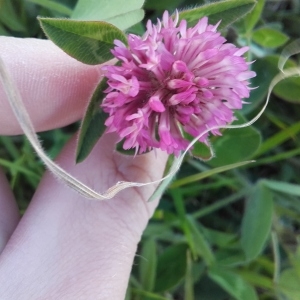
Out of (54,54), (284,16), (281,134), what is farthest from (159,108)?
(284,16)

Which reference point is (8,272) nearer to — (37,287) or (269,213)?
(37,287)

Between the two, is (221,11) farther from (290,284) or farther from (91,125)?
(290,284)

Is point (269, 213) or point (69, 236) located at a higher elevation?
point (69, 236)

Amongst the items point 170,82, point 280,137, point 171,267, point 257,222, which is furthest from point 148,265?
point 170,82

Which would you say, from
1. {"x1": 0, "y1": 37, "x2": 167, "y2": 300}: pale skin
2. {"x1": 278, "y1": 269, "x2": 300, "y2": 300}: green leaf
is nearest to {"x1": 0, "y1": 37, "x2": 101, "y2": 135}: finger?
{"x1": 0, "y1": 37, "x2": 167, "y2": 300}: pale skin

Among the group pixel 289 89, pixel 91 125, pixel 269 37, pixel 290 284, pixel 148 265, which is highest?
pixel 91 125

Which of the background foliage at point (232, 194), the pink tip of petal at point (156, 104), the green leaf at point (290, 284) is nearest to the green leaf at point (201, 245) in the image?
the background foliage at point (232, 194)

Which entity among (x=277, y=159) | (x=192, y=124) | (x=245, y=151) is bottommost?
(x=277, y=159)

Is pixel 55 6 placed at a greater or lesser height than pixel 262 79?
greater
